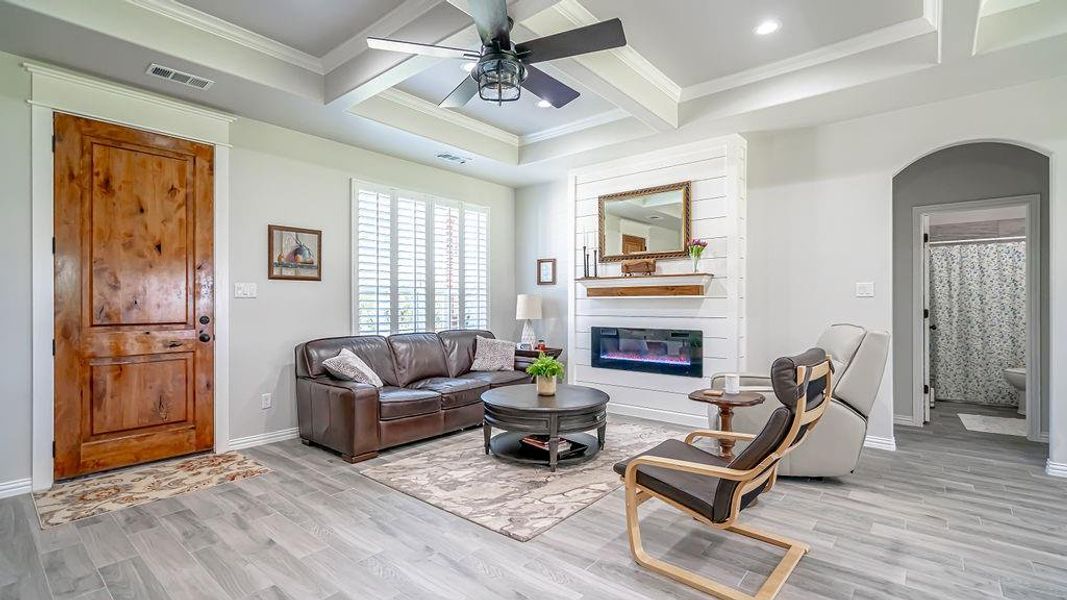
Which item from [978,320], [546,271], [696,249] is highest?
[696,249]

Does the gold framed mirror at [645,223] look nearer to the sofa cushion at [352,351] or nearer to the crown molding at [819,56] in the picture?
the crown molding at [819,56]

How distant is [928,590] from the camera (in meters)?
2.12

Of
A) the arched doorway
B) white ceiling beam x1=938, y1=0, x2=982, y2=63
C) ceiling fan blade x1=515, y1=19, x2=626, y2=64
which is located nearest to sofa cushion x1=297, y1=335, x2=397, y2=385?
ceiling fan blade x1=515, y1=19, x2=626, y2=64

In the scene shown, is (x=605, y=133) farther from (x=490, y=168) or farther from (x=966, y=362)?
(x=966, y=362)

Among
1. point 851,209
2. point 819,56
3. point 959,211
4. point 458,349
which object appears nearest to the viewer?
point 819,56

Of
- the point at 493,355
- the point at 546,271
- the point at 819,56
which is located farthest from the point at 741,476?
the point at 546,271

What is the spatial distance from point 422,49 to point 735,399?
2799 millimetres

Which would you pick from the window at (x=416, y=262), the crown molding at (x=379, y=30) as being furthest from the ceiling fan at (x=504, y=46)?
the window at (x=416, y=262)

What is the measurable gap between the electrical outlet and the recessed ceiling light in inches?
89.3

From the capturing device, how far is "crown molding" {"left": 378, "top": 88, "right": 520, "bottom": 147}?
4469mm

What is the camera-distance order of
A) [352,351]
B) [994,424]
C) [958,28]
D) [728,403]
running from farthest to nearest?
[994,424] < [352,351] < [728,403] < [958,28]

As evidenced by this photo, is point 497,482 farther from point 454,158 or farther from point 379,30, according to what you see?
point 454,158

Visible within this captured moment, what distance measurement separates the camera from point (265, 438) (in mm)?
4395

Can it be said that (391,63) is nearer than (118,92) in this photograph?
Yes
